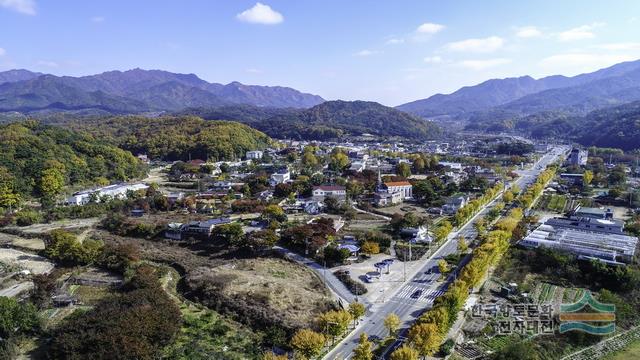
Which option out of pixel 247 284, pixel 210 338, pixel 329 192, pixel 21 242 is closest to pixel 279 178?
pixel 329 192

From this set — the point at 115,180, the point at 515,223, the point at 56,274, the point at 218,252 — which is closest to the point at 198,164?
the point at 115,180

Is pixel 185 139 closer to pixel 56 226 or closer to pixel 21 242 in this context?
pixel 56 226

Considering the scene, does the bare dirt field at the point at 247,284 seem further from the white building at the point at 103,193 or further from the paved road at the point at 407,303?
the white building at the point at 103,193

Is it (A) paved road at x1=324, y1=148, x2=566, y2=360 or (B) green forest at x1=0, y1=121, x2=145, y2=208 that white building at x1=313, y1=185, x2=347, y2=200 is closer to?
(A) paved road at x1=324, y1=148, x2=566, y2=360

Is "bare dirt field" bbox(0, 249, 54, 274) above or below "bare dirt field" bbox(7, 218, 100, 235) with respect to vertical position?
below

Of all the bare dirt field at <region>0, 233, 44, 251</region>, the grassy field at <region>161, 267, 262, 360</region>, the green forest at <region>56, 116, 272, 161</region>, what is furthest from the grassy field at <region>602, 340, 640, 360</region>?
the green forest at <region>56, 116, 272, 161</region>

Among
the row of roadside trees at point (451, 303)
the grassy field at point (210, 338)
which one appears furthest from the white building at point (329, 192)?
the grassy field at point (210, 338)
